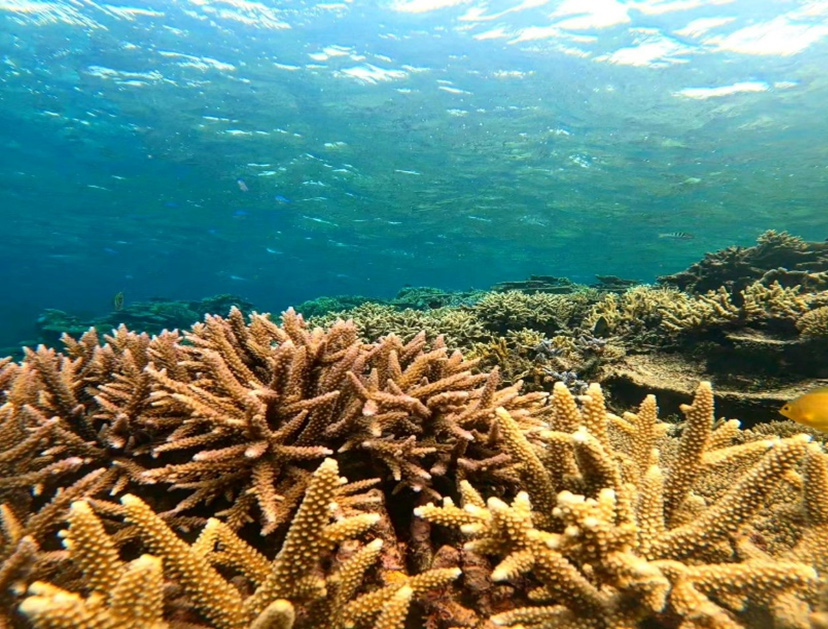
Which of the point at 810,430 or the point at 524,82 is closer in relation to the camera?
the point at 810,430

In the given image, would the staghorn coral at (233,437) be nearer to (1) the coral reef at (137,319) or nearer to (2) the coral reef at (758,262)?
(2) the coral reef at (758,262)

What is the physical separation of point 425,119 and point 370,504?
2233 cm

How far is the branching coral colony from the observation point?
145 centimetres

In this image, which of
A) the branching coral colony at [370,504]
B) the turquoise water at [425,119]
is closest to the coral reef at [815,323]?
the branching coral colony at [370,504]

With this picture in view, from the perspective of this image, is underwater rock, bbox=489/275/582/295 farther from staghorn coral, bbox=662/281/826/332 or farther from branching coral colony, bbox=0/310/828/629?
branching coral colony, bbox=0/310/828/629

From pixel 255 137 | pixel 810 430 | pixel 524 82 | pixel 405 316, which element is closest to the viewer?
pixel 810 430

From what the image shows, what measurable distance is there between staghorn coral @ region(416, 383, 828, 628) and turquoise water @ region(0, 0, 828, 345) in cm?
1684

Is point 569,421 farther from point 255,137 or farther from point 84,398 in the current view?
point 255,137

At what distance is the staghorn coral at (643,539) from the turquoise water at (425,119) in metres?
16.8

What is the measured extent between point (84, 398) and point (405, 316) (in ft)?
15.2

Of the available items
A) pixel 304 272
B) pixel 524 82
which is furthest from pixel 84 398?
pixel 304 272

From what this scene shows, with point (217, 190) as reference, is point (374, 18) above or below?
above

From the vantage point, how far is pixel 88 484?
2221mm

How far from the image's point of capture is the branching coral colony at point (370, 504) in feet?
4.77
